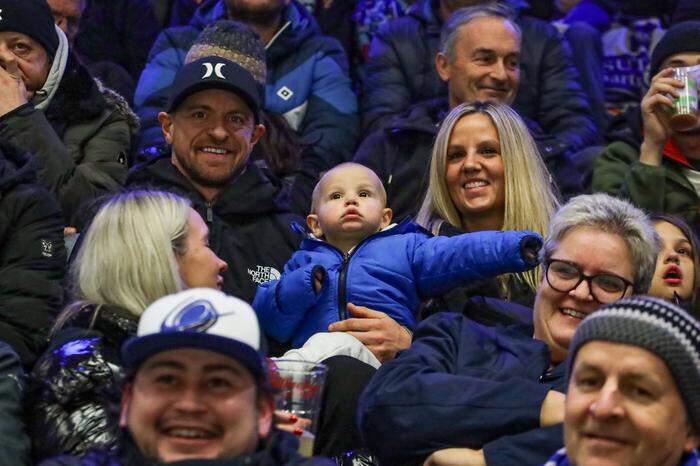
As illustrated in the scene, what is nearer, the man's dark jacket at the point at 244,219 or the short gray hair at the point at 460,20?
the man's dark jacket at the point at 244,219

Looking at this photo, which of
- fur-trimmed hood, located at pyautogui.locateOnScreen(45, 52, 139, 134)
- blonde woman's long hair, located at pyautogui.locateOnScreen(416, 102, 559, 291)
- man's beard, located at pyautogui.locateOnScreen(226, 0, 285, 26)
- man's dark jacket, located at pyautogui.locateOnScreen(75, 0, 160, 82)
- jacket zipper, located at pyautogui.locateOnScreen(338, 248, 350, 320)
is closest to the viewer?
jacket zipper, located at pyautogui.locateOnScreen(338, 248, 350, 320)

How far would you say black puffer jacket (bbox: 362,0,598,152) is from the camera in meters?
7.86

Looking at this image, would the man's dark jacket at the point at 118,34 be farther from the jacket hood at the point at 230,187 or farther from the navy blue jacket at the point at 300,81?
the jacket hood at the point at 230,187

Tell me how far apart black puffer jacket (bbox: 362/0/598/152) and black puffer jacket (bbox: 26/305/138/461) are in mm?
3507

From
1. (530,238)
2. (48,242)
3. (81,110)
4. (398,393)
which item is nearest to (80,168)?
(81,110)

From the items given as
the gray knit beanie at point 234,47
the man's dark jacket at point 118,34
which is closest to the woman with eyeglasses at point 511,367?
the gray knit beanie at point 234,47

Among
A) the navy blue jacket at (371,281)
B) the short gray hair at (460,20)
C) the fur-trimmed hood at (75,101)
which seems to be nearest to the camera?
the navy blue jacket at (371,281)

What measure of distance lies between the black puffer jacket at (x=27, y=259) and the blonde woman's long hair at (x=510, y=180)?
4.88ft

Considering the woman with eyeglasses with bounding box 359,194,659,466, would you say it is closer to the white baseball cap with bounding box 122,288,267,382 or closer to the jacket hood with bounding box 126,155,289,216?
the white baseball cap with bounding box 122,288,267,382

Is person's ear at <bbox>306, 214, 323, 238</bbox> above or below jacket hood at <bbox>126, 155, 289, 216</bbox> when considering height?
below

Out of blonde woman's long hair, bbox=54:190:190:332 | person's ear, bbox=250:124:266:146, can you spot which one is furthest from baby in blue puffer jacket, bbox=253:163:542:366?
blonde woman's long hair, bbox=54:190:190:332

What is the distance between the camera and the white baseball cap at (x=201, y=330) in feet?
12.0

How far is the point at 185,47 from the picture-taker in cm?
791

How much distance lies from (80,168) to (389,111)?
1.89 meters
